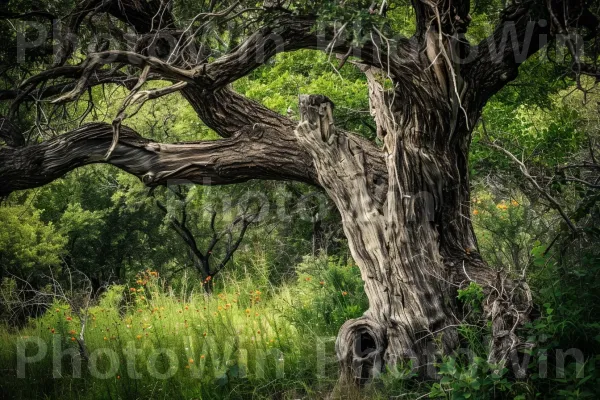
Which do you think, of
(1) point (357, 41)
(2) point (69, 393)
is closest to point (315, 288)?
(2) point (69, 393)

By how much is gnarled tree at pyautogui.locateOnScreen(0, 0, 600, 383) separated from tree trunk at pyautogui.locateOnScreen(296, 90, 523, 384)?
0.01 meters

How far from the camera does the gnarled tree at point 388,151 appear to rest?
20.5 feet

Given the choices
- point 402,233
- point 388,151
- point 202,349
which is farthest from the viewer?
point 202,349

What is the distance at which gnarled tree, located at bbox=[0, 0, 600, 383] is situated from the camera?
20.5ft

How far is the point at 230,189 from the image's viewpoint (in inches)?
519

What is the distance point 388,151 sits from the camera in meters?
6.59

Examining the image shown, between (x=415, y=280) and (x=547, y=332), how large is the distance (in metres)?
1.17

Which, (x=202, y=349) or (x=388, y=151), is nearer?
(x=388, y=151)

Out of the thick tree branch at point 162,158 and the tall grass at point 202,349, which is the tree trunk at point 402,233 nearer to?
the thick tree branch at point 162,158

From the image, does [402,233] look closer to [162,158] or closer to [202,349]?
[162,158]

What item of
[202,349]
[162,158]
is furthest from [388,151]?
[202,349]

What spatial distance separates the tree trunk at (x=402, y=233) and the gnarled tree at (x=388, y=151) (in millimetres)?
11

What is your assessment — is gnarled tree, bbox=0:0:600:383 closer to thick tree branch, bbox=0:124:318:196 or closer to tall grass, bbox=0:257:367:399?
thick tree branch, bbox=0:124:318:196

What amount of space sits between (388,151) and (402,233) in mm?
728
